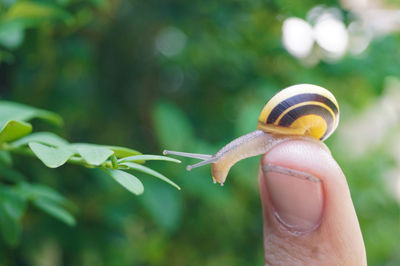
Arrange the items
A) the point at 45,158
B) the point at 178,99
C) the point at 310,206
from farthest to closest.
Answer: the point at 178,99 → the point at 310,206 → the point at 45,158

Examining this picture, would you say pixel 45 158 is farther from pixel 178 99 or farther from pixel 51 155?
pixel 178 99

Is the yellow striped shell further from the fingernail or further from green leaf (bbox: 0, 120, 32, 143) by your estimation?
green leaf (bbox: 0, 120, 32, 143)

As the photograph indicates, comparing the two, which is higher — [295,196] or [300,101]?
[300,101]

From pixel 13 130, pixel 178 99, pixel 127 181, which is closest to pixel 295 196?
pixel 127 181

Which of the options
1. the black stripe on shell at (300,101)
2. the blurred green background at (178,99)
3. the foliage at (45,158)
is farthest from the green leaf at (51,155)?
the blurred green background at (178,99)

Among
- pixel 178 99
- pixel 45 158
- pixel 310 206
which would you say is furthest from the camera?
pixel 178 99

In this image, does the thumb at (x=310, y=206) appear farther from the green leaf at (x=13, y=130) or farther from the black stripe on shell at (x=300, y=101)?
the green leaf at (x=13, y=130)

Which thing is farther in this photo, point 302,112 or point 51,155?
point 302,112
